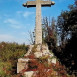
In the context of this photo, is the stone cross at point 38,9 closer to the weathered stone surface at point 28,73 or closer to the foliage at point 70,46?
the weathered stone surface at point 28,73

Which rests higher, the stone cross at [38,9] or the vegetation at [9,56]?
the stone cross at [38,9]

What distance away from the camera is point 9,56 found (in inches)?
389

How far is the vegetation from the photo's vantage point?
8.04m

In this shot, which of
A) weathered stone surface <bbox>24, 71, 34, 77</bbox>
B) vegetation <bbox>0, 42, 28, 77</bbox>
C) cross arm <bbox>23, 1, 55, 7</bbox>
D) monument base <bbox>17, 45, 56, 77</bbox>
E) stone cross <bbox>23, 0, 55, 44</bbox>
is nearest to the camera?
weathered stone surface <bbox>24, 71, 34, 77</bbox>

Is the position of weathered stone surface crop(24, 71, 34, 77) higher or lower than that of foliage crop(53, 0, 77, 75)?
lower

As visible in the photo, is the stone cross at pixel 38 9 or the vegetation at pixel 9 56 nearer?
the vegetation at pixel 9 56

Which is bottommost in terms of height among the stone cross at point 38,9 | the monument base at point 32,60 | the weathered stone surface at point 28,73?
the weathered stone surface at point 28,73

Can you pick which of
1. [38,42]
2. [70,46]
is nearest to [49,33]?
[70,46]

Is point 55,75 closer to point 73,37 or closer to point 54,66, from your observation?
point 54,66

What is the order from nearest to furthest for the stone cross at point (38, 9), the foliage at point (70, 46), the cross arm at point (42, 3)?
the stone cross at point (38, 9) < the cross arm at point (42, 3) < the foliage at point (70, 46)

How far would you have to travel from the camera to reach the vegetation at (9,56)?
804cm

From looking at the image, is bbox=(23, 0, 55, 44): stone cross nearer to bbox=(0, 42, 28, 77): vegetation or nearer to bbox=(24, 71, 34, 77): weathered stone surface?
bbox=(0, 42, 28, 77): vegetation

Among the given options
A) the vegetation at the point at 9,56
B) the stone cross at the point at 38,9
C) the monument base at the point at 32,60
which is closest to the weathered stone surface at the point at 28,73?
the monument base at the point at 32,60

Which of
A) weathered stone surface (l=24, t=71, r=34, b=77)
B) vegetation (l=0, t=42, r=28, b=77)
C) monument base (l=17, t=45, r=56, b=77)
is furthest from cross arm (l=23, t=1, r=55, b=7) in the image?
weathered stone surface (l=24, t=71, r=34, b=77)
